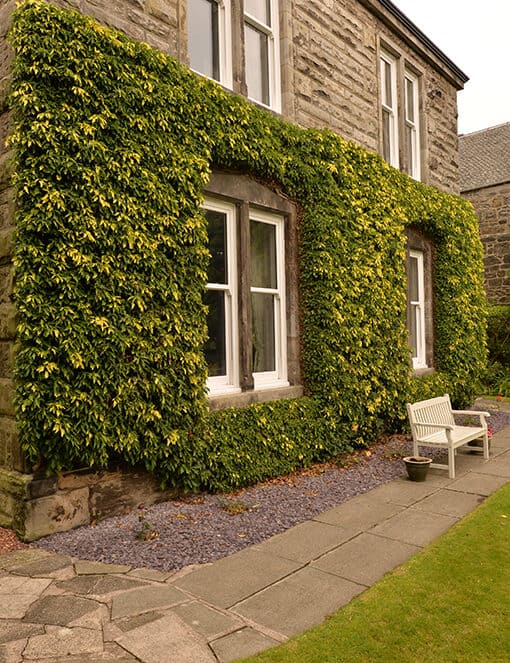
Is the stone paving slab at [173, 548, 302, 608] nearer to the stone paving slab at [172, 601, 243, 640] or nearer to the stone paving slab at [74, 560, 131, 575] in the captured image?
the stone paving slab at [172, 601, 243, 640]

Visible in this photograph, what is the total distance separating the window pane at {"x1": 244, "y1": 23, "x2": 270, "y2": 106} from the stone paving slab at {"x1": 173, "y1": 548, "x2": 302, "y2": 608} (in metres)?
5.81

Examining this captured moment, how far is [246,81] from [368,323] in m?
3.77

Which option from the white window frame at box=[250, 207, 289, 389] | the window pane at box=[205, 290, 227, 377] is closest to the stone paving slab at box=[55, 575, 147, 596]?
the window pane at box=[205, 290, 227, 377]

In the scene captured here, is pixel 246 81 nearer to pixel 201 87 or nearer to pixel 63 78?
pixel 201 87

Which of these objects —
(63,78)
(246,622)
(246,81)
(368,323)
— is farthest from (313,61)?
(246,622)

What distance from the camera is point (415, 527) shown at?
479 cm

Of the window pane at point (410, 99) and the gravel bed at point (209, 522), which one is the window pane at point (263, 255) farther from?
the window pane at point (410, 99)

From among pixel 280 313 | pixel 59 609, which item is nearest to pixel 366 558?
pixel 59 609

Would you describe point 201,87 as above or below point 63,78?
above

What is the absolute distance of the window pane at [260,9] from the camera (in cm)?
717

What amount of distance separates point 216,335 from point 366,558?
121 inches

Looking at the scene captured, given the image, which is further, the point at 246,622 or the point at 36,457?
the point at 36,457

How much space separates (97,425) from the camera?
464 cm

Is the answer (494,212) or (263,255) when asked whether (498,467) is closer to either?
(263,255)
